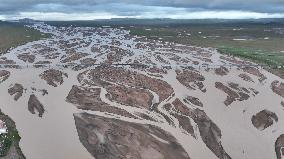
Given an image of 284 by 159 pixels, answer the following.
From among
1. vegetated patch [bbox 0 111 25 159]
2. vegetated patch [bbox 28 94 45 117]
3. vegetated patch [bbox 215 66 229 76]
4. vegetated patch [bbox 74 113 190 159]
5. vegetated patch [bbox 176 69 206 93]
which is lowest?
vegetated patch [bbox 215 66 229 76]

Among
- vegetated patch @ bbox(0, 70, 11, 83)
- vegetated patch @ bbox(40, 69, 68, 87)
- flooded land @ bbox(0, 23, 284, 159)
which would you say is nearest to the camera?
flooded land @ bbox(0, 23, 284, 159)

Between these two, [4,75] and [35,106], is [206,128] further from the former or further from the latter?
[4,75]

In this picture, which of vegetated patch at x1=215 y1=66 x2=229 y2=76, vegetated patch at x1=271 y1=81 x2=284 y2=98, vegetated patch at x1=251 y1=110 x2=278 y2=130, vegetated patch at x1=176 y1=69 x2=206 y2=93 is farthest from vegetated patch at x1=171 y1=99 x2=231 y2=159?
vegetated patch at x1=215 y1=66 x2=229 y2=76

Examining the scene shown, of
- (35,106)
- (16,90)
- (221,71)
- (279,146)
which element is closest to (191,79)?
(221,71)

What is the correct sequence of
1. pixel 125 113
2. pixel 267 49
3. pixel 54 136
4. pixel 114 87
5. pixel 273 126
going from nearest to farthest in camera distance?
pixel 54 136 → pixel 273 126 → pixel 125 113 → pixel 114 87 → pixel 267 49

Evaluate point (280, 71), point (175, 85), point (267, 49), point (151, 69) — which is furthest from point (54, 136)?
point (267, 49)

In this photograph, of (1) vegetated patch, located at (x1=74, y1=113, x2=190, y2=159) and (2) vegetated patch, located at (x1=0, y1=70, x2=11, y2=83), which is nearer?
(1) vegetated patch, located at (x1=74, y1=113, x2=190, y2=159)

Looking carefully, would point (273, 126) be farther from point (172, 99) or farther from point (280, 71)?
point (280, 71)

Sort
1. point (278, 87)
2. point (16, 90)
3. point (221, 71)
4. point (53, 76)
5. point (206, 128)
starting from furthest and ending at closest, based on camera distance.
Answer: point (221, 71) < point (53, 76) < point (278, 87) < point (16, 90) < point (206, 128)

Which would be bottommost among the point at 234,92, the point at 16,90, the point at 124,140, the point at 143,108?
the point at 234,92

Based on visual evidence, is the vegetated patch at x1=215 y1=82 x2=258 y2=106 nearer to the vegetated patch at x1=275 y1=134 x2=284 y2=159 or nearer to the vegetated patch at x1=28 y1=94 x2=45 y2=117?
the vegetated patch at x1=275 y1=134 x2=284 y2=159

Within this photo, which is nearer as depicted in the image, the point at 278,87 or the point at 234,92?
the point at 234,92
